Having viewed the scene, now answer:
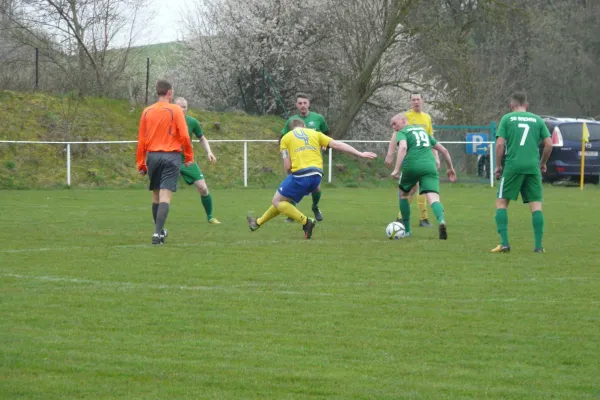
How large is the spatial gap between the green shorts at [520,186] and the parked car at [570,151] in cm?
1762

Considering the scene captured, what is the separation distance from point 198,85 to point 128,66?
14.1ft

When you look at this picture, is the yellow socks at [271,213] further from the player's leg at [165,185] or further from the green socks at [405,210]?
the green socks at [405,210]

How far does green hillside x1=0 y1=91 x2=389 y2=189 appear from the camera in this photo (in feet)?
91.5

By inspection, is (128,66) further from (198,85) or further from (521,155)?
(521,155)

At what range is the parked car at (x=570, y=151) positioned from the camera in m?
29.2

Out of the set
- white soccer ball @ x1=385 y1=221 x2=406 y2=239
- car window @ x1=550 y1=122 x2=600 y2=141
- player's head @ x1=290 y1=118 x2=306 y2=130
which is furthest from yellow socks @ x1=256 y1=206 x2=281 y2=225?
car window @ x1=550 y1=122 x2=600 y2=141

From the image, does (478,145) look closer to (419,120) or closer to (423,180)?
(419,120)

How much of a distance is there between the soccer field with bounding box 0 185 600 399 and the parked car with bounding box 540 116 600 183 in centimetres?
1537

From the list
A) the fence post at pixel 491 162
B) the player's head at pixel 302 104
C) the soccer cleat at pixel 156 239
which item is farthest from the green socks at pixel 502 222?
the fence post at pixel 491 162

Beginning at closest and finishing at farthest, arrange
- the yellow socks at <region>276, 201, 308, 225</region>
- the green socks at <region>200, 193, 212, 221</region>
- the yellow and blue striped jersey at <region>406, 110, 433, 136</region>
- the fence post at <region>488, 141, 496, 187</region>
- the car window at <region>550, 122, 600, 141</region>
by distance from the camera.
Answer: the yellow socks at <region>276, 201, 308, 225</region> → the yellow and blue striped jersey at <region>406, 110, 433, 136</region> → the green socks at <region>200, 193, 212, 221</region> → the fence post at <region>488, 141, 496, 187</region> → the car window at <region>550, 122, 600, 141</region>

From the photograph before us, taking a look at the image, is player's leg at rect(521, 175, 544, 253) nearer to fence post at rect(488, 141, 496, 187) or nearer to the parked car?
fence post at rect(488, 141, 496, 187)

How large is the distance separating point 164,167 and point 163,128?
482mm

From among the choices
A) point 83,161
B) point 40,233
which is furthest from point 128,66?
point 40,233

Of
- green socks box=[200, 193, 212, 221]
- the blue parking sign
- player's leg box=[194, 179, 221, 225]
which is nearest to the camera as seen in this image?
player's leg box=[194, 179, 221, 225]
